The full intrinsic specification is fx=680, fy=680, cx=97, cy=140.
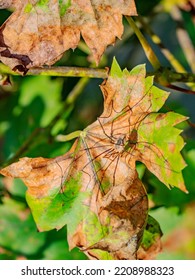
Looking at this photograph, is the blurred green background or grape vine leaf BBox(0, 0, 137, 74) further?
the blurred green background

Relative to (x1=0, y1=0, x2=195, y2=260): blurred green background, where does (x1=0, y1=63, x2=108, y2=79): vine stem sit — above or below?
above

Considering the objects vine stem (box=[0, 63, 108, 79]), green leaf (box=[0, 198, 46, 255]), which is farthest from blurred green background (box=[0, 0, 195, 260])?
vine stem (box=[0, 63, 108, 79])

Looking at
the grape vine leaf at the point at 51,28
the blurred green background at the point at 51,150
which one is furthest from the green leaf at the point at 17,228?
the grape vine leaf at the point at 51,28

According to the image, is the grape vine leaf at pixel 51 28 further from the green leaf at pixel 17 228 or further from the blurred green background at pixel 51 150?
the green leaf at pixel 17 228

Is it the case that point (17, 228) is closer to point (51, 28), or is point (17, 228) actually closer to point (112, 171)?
point (112, 171)

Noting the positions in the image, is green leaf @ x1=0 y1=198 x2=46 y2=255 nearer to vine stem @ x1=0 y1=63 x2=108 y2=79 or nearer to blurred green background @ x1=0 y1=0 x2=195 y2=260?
blurred green background @ x1=0 y1=0 x2=195 y2=260

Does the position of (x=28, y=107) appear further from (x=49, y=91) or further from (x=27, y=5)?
(x=27, y=5)

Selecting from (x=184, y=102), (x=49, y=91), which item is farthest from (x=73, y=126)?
(x=184, y=102)
